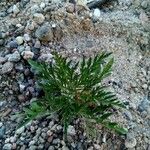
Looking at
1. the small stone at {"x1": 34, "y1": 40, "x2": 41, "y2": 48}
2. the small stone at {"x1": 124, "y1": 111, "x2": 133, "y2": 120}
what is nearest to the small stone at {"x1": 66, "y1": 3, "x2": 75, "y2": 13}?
the small stone at {"x1": 34, "y1": 40, "x2": 41, "y2": 48}

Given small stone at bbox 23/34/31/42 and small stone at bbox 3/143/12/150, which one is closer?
small stone at bbox 3/143/12/150

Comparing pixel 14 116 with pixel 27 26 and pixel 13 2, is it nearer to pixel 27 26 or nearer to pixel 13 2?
pixel 27 26

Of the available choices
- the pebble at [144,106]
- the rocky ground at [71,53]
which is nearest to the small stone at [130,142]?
the rocky ground at [71,53]

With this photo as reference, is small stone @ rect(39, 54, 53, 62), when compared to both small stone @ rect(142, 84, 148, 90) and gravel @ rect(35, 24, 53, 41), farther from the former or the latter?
Result: small stone @ rect(142, 84, 148, 90)

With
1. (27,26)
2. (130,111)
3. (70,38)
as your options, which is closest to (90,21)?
(70,38)

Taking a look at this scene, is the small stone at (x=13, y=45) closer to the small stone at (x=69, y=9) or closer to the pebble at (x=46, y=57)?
the pebble at (x=46, y=57)

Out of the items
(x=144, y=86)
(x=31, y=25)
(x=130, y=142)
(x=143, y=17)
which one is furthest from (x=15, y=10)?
(x=130, y=142)
